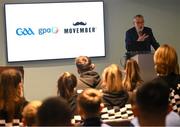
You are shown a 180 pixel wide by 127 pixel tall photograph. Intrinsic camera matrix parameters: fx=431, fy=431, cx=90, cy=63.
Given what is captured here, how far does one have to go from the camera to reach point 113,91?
3826 mm

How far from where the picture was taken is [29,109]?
2.64 metres

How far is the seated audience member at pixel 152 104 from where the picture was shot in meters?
2.08

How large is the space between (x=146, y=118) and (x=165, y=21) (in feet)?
19.6

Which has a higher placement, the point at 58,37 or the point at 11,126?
the point at 58,37

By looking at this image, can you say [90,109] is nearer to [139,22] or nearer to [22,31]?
[139,22]

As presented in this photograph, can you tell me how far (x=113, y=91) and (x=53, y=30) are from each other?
12.1 feet

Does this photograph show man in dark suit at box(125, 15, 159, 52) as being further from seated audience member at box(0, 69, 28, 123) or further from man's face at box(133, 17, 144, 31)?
seated audience member at box(0, 69, 28, 123)

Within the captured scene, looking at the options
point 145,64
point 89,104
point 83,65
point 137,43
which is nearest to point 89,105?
point 89,104

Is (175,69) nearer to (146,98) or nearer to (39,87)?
(146,98)

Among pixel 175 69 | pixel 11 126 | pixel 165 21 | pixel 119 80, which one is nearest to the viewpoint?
pixel 11 126

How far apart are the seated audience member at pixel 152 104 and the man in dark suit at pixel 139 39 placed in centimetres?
408

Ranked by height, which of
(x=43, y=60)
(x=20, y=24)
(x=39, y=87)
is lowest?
(x=39, y=87)

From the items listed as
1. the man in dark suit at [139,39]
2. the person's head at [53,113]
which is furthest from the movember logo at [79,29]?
the person's head at [53,113]

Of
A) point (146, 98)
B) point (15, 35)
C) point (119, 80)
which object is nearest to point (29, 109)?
point (146, 98)
